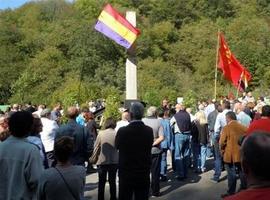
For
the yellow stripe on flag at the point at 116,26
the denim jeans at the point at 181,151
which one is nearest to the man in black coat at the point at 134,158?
the denim jeans at the point at 181,151

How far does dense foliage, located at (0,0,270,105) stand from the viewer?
2505 inches

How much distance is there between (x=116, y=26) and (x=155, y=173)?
26.5 ft

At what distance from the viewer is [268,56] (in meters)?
64.1

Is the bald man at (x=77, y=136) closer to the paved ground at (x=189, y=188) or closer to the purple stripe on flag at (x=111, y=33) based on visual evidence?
the paved ground at (x=189, y=188)

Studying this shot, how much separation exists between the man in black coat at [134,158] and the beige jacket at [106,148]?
194 cm

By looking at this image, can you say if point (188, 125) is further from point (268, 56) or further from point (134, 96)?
point (268, 56)

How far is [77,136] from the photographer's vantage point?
8344 millimetres

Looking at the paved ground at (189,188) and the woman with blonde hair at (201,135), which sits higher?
the woman with blonde hair at (201,135)

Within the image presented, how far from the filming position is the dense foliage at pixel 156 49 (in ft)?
209

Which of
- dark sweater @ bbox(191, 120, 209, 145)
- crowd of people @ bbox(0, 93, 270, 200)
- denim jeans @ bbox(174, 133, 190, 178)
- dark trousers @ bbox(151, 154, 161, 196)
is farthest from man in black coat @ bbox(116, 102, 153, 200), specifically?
dark sweater @ bbox(191, 120, 209, 145)

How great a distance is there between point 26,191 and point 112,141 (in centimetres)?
460

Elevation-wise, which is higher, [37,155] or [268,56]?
[268,56]

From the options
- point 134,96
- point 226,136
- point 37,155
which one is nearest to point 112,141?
point 226,136

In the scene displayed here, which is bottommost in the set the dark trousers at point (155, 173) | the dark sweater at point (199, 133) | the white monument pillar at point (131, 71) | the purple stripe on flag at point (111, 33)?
the dark trousers at point (155, 173)
